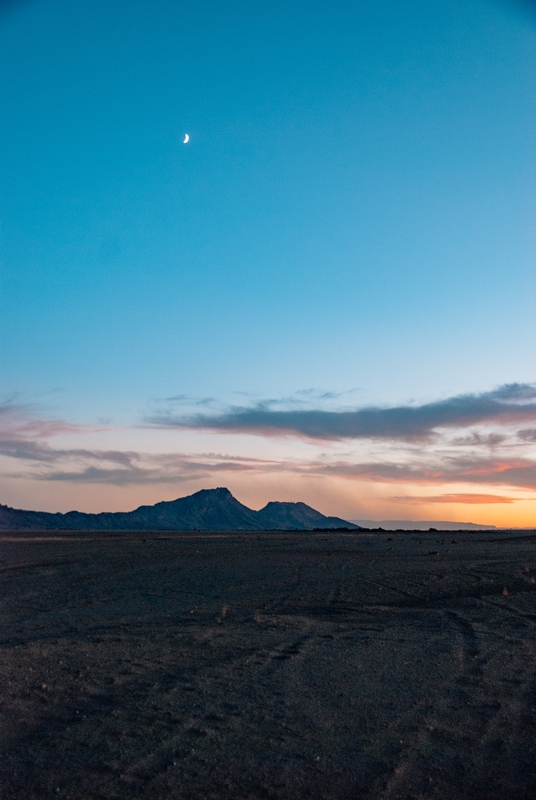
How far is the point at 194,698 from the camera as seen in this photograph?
8.63 meters

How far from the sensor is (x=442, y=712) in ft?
26.5

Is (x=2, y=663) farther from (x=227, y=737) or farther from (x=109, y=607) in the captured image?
(x=109, y=607)

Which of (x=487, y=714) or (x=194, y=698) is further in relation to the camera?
(x=194, y=698)

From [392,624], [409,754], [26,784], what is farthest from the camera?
[392,624]

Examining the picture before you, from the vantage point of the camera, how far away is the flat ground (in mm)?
6145

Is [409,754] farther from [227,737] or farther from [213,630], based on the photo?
[213,630]

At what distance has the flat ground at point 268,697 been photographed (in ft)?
20.2

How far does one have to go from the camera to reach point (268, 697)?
28.5 ft

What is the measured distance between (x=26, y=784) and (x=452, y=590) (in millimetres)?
17191

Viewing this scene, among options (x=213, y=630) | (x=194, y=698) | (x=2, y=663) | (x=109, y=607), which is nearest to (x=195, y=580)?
(x=109, y=607)

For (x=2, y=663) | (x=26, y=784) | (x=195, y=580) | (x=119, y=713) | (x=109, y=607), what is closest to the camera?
(x=26, y=784)

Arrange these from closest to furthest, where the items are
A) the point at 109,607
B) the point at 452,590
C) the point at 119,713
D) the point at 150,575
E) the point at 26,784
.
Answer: the point at 26,784
the point at 119,713
the point at 109,607
the point at 452,590
the point at 150,575

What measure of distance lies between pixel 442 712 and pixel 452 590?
13.6 metres

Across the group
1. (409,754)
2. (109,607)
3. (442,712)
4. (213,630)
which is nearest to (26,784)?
(409,754)
